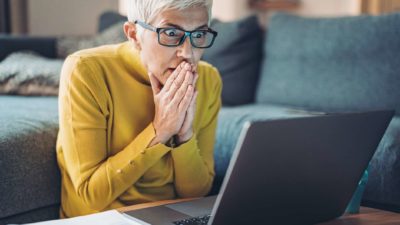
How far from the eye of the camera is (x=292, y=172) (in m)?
0.92

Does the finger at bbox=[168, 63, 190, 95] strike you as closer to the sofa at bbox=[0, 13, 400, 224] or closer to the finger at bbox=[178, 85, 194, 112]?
the finger at bbox=[178, 85, 194, 112]

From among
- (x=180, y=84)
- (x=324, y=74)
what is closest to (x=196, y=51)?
(x=180, y=84)

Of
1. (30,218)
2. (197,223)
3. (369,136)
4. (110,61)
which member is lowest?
(30,218)

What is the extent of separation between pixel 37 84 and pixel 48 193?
1.01 m

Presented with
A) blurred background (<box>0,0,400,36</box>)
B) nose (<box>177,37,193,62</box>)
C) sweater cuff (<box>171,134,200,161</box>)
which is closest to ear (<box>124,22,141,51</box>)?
nose (<box>177,37,193,62</box>)

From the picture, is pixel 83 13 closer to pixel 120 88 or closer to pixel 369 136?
pixel 120 88

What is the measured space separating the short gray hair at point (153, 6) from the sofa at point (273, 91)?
1.54 ft

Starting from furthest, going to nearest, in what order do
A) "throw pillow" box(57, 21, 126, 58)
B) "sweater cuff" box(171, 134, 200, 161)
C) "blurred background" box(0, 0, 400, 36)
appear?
1. "blurred background" box(0, 0, 400, 36)
2. "throw pillow" box(57, 21, 126, 58)
3. "sweater cuff" box(171, 134, 200, 161)

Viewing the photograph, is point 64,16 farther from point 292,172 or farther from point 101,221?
point 292,172

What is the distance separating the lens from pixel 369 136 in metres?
1.02

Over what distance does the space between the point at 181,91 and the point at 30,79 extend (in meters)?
1.36

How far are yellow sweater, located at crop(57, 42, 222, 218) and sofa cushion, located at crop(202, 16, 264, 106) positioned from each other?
1110 mm

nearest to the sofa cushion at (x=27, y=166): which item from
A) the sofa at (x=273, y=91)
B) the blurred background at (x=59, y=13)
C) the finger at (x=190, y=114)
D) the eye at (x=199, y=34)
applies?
the sofa at (x=273, y=91)

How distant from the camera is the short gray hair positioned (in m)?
1.17
